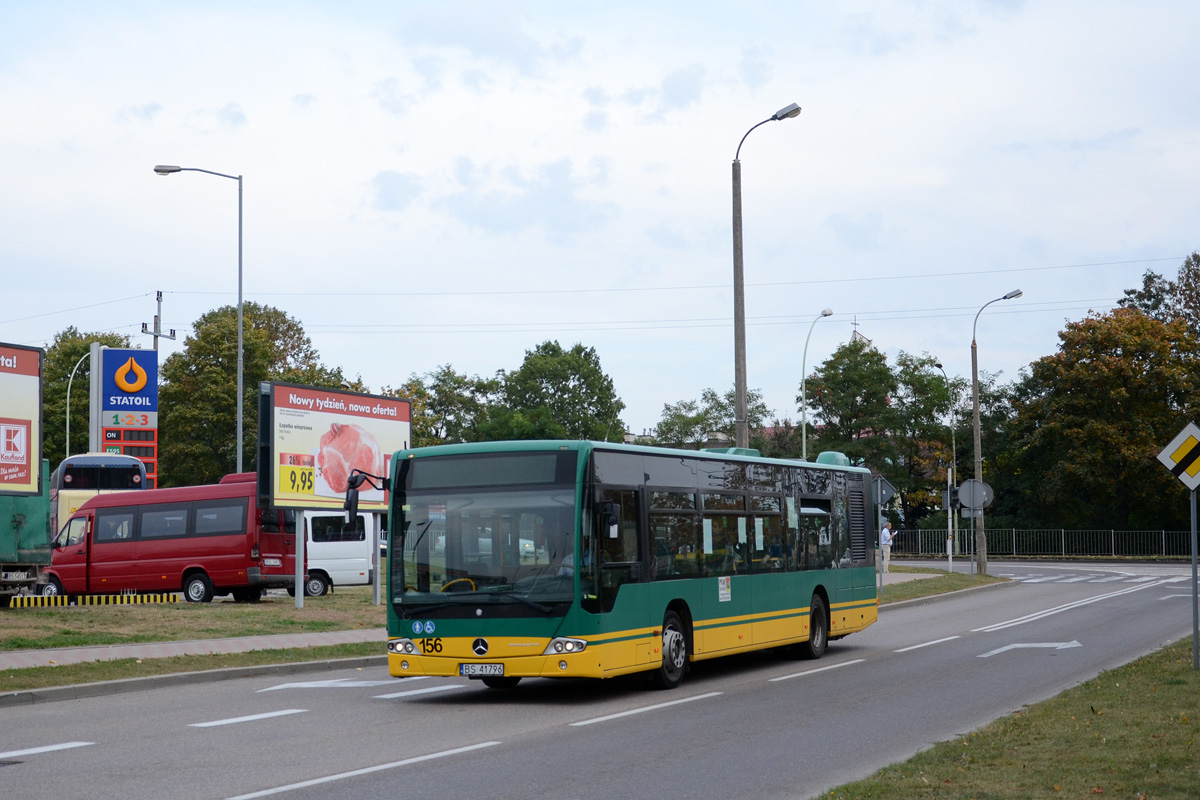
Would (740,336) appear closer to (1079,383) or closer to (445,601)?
(445,601)

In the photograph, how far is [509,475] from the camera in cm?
1425

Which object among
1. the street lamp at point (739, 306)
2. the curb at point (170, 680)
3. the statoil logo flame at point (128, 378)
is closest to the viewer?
the curb at point (170, 680)

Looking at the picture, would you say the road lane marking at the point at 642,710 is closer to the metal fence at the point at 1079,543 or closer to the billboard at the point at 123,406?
the billboard at the point at 123,406

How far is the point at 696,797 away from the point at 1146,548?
6105 cm

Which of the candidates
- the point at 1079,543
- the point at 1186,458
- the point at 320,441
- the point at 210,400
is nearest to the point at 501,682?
the point at 1186,458

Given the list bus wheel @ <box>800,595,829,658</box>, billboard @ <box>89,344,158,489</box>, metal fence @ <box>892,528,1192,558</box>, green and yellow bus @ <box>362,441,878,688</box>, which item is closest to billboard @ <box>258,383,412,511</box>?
bus wheel @ <box>800,595,829,658</box>

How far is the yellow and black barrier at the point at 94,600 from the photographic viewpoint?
2800 cm

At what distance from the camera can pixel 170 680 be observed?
1638 cm

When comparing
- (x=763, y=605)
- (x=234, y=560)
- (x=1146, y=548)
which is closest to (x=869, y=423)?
(x=1146, y=548)

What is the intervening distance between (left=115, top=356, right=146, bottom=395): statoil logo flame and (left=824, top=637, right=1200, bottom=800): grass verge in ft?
160

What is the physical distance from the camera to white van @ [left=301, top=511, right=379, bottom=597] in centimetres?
3478

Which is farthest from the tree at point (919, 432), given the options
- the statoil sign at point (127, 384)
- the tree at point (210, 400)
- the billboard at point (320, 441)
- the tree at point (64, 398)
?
the billboard at point (320, 441)

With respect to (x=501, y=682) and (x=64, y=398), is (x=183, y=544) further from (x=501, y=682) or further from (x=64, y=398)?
(x=64, y=398)

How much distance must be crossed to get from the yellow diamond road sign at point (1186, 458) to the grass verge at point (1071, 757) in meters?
3.68
